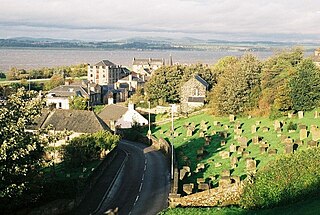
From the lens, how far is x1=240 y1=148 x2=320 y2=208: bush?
79.7 feet

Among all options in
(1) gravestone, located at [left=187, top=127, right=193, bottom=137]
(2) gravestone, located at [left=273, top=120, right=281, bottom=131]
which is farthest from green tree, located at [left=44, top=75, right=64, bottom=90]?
(2) gravestone, located at [left=273, top=120, right=281, bottom=131]

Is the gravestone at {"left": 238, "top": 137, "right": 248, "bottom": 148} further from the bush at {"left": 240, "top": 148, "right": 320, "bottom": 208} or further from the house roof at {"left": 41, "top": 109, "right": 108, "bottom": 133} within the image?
the house roof at {"left": 41, "top": 109, "right": 108, "bottom": 133}

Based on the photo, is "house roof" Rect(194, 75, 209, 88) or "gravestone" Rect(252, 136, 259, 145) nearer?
"gravestone" Rect(252, 136, 259, 145)

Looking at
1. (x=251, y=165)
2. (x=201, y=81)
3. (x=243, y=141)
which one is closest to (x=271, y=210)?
(x=251, y=165)

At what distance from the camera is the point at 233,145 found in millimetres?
38469

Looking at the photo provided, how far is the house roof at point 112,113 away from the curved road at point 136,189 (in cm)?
2020

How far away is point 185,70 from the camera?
7638 cm

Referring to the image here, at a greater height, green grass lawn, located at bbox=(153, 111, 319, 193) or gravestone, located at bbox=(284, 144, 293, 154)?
gravestone, located at bbox=(284, 144, 293, 154)

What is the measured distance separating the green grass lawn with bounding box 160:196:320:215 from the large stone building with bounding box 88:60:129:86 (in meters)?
97.1

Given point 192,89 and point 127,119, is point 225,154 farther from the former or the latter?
point 192,89

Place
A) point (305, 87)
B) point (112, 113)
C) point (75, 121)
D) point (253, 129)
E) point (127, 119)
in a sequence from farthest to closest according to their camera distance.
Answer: point (112, 113), point (127, 119), point (305, 87), point (75, 121), point (253, 129)

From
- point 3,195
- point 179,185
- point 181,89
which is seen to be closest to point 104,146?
point 179,185

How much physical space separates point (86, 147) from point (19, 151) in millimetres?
17419

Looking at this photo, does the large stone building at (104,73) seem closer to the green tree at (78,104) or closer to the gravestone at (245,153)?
the green tree at (78,104)
